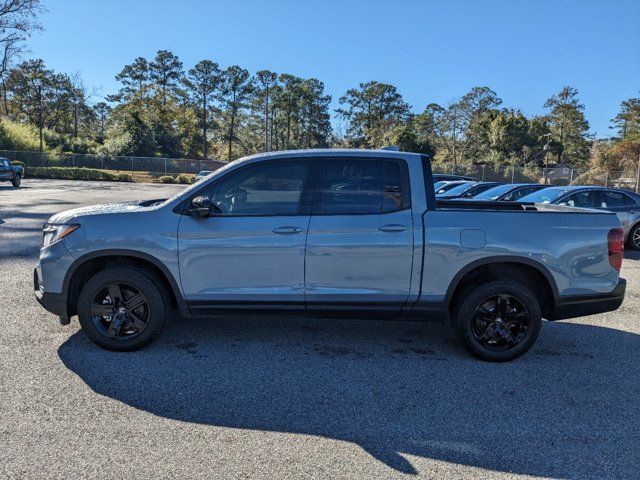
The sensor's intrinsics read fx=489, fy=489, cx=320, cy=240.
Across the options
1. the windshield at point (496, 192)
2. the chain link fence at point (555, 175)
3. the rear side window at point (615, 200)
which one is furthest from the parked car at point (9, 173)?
the chain link fence at point (555, 175)

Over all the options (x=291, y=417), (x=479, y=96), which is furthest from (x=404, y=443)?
(x=479, y=96)

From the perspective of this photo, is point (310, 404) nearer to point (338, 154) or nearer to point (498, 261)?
point (498, 261)

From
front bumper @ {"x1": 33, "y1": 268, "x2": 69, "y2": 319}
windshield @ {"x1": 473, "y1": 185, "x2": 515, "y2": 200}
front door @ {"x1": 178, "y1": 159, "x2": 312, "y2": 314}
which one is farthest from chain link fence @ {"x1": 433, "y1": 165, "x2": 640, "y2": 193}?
front bumper @ {"x1": 33, "y1": 268, "x2": 69, "y2": 319}

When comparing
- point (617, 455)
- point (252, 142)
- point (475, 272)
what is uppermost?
point (252, 142)

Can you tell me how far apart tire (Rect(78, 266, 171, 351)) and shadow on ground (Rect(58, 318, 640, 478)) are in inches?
6.2

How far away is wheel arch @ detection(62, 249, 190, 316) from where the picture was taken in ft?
14.1

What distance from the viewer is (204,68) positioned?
78.0 m

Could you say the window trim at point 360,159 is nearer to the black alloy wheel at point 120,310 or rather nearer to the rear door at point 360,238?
the rear door at point 360,238

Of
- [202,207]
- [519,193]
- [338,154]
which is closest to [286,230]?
[202,207]

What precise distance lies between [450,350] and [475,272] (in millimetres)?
833

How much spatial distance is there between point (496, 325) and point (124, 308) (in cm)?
335

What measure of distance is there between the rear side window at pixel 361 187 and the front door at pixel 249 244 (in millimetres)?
173

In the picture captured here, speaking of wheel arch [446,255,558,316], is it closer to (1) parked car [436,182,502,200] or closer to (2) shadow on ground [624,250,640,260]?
(2) shadow on ground [624,250,640,260]

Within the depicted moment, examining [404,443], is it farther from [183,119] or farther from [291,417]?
[183,119]
